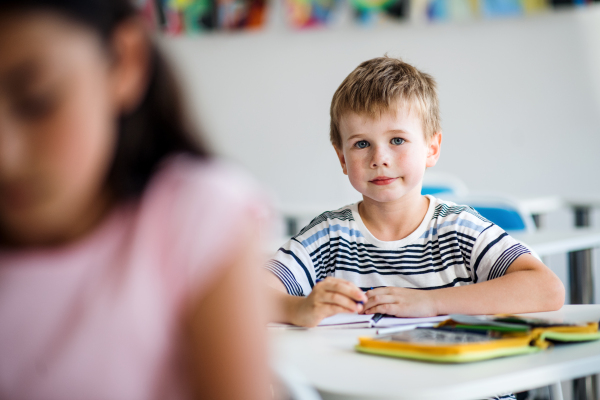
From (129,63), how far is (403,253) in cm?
84

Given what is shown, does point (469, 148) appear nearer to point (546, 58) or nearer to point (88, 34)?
point (546, 58)

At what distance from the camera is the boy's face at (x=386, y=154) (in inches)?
46.2

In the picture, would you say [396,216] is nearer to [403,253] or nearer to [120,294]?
[403,253]

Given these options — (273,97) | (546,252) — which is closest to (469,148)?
(273,97)

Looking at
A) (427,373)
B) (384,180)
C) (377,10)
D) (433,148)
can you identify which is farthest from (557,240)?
(377,10)

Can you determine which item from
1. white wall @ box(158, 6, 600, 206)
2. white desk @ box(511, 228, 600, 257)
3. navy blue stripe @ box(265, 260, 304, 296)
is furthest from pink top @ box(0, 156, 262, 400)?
white wall @ box(158, 6, 600, 206)

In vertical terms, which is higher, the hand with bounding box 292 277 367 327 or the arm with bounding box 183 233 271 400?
the hand with bounding box 292 277 367 327

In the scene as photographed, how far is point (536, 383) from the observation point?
0.68 metres

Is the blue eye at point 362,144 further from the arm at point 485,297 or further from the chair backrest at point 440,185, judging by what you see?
the chair backrest at point 440,185

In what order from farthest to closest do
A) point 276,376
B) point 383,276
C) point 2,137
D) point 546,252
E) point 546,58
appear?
point 546,58 < point 546,252 < point 383,276 < point 276,376 < point 2,137

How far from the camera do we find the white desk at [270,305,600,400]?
63 cm

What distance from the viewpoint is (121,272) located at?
42 centimetres

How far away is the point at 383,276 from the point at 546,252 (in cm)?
64

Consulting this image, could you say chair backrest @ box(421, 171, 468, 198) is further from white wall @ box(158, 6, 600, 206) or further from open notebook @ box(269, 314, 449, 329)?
open notebook @ box(269, 314, 449, 329)
